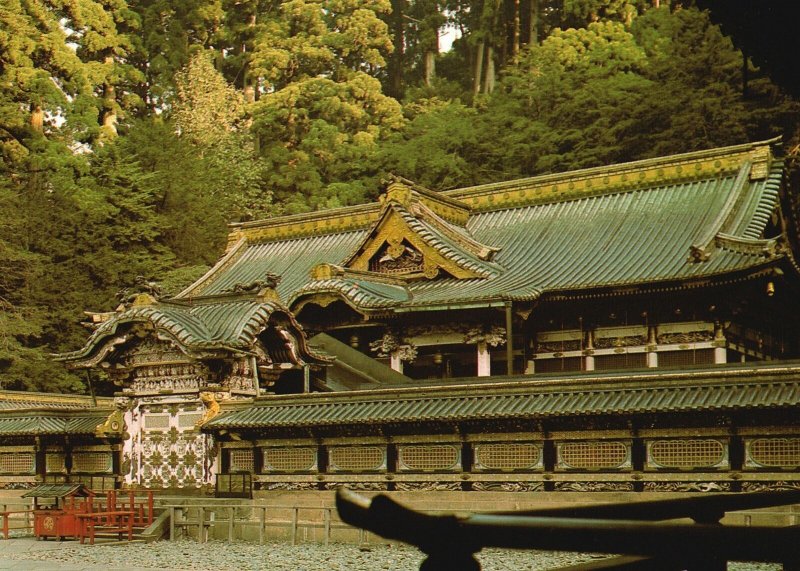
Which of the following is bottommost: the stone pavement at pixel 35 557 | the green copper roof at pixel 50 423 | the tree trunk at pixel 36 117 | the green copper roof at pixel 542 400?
the stone pavement at pixel 35 557

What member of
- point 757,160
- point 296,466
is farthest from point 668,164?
point 296,466

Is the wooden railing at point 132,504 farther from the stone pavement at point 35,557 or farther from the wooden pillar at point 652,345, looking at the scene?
the wooden pillar at point 652,345

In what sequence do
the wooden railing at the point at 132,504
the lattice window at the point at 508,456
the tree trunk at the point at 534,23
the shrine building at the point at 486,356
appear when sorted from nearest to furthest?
the shrine building at the point at 486,356 → the lattice window at the point at 508,456 → the wooden railing at the point at 132,504 → the tree trunk at the point at 534,23

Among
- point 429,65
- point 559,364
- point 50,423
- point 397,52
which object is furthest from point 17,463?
point 397,52

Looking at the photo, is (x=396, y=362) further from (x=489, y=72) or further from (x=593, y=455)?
(x=489, y=72)

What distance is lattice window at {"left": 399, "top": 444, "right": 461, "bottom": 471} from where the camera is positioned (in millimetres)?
21578

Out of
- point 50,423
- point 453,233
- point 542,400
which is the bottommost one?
point 50,423

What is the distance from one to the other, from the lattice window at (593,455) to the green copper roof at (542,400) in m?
0.84

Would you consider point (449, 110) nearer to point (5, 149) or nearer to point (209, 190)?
point (209, 190)

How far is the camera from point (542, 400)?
20.6m

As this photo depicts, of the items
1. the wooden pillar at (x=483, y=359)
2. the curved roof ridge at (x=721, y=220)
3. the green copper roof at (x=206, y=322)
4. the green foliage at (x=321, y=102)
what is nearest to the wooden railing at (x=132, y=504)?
the green copper roof at (x=206, y=322)

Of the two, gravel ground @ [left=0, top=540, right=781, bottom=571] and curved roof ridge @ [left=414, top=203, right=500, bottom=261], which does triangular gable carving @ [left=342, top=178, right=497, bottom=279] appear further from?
gravel ground @ [left=0, top=540, right=781, bottom=571]

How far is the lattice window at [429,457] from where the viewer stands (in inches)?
850

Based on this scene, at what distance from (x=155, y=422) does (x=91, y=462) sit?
2.53 meters
